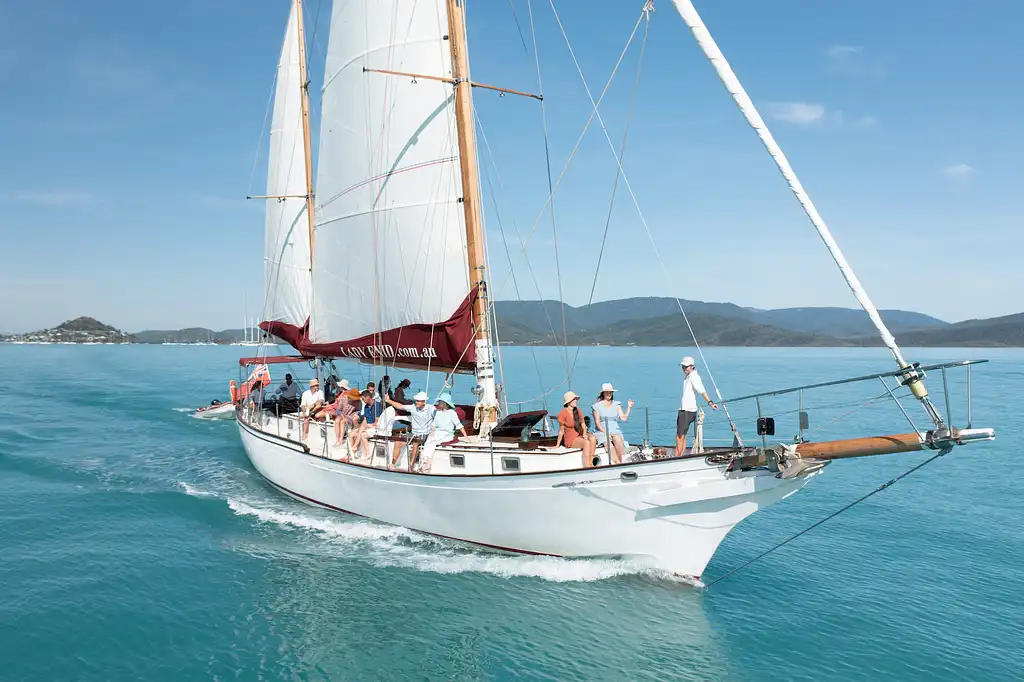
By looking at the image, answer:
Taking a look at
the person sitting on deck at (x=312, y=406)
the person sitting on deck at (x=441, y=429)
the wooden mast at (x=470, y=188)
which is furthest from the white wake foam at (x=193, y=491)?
the wooden mast at (x=470, y=188)

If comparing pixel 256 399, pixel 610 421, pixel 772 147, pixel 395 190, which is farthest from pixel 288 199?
pixel 772 147

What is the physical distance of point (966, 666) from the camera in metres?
9.12

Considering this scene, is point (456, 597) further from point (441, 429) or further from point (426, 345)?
point (426, 345)

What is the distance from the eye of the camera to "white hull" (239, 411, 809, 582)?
9805mm

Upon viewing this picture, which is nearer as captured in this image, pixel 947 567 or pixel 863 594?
pixel 863 594

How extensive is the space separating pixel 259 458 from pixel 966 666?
668 inches

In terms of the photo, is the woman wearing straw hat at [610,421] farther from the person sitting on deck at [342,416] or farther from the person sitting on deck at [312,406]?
the person sitting on deck at [312,406]

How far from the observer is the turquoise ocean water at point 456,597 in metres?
8.82

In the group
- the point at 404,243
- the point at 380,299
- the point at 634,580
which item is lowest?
the point at 634,580

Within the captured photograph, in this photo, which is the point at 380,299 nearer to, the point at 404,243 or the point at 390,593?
the point at 404,243

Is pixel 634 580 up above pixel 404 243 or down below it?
below

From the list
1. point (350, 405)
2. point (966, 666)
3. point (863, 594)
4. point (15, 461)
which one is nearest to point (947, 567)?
point (863, 594)

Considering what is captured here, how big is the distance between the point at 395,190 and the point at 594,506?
893cm

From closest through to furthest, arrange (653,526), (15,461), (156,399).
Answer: (653,526), (15,461), (156,399)
